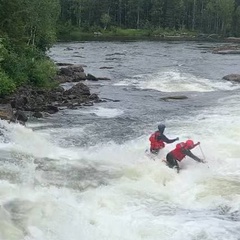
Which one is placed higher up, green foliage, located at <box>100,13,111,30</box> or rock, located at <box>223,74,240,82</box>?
green foliage, located at <box>100,13,111,30</box>

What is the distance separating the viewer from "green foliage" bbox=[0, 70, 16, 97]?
1069 inches

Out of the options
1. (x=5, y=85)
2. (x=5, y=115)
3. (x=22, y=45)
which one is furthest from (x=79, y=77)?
(x=5, y=115)

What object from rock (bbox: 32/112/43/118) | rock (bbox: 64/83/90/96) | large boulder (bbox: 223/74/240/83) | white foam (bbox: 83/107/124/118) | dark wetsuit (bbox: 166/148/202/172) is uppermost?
dark wetsuit (bbox: 166/148/202/172)

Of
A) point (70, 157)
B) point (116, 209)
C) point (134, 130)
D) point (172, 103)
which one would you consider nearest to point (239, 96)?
point (172, 103)

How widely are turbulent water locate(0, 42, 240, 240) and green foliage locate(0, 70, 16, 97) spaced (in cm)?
339

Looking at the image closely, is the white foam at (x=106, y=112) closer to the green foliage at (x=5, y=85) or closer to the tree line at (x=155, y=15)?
the green foliage at (x=5, y=85)

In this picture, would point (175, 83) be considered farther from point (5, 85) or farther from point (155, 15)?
point (155, 15)

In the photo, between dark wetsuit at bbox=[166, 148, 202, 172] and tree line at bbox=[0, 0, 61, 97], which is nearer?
dark wetsuit at bbox=[166, 148, 202, 172]

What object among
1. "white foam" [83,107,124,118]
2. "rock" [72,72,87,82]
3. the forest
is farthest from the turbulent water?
the forest

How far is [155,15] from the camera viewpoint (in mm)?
115125

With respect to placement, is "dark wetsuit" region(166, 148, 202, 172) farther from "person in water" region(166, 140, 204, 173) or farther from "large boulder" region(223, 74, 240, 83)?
"large boulder" region(223, 74, 240, 83)

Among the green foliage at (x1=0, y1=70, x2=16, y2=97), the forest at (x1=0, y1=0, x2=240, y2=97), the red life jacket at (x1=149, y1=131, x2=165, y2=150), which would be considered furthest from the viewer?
the forest at (x1=0, y1=0, x2=240, y2=97)

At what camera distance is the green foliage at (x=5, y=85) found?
27141 mm

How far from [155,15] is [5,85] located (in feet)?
302
